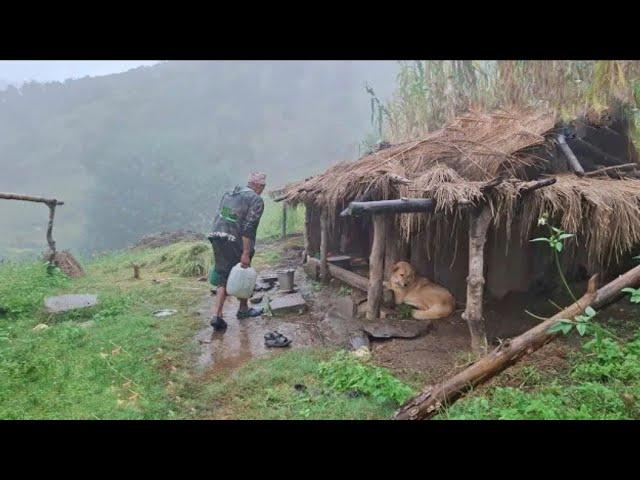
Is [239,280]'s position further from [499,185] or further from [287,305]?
[499,185]

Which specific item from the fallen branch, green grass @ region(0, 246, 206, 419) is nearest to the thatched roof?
the fallen branch

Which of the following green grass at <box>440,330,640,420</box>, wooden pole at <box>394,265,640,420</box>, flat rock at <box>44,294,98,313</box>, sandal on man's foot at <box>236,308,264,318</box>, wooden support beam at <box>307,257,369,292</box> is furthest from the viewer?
wooden support beam at <box>307,257,369,292</box>

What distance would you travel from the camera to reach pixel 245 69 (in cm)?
4591

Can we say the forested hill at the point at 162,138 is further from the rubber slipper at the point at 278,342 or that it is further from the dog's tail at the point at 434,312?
the dog's tail at the point at 434,312

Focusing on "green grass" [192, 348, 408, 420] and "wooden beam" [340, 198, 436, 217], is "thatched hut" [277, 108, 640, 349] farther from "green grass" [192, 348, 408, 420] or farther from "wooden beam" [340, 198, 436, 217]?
"green grass" [192, 348, 408, 420]

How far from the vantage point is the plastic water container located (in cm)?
735

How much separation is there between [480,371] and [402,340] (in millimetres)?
3059

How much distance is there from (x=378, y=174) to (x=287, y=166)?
1319 inches

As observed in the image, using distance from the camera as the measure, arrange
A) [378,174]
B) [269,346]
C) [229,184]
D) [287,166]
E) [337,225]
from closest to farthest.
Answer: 1. [269,346]
2. [378,174]
3. [337,225]
4. [229,184]
5. [287,166]

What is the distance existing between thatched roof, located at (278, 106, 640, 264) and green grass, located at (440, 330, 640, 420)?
1.87 meters

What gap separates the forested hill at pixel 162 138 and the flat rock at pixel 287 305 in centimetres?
2443

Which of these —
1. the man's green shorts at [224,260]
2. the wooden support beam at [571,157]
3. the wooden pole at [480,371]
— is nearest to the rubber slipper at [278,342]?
the man's green shorts at [224,260]
